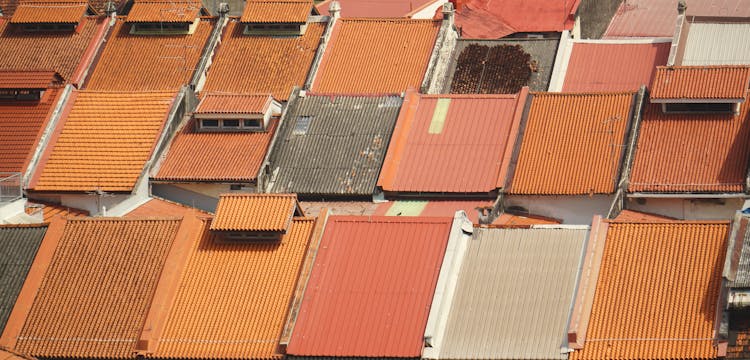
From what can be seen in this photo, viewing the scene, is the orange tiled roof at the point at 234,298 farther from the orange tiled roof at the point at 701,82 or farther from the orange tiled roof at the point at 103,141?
the orange tiled roof at the point at 701,82


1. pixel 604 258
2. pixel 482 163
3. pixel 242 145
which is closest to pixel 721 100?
pixel 482 163

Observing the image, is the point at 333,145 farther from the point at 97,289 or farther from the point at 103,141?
the point at 97,289

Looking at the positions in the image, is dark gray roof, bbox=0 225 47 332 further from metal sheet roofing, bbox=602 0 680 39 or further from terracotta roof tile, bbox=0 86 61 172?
metal sheet roofing, bbox=602 0 680 39

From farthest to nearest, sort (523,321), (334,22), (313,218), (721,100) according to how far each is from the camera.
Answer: (334,22) < (721,100) < (313,218) < (523,321)

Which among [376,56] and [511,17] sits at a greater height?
[511,17]

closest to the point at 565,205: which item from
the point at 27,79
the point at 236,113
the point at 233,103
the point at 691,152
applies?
the point at 691,152

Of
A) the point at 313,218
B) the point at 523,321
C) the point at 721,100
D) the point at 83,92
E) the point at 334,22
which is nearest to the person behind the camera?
the point at 523,321

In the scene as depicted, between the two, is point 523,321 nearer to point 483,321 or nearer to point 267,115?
point 483,321
